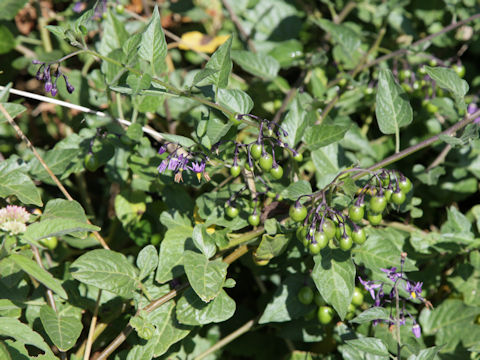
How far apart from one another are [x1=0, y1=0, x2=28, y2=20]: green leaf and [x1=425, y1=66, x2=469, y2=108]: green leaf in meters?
1.97

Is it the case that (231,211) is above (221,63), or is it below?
below

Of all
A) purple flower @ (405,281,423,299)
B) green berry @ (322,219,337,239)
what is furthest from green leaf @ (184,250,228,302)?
purple flower @ (405,281,423,299)

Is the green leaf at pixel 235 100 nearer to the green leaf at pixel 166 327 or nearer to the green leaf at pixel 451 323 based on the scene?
the green leaf at pixel 166 327

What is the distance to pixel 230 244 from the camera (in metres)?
1.81

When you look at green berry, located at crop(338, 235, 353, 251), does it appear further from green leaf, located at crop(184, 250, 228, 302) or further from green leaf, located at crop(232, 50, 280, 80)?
green leaf, located at crop(232, 50, 280, 80)

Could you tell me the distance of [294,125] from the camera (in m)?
1.86

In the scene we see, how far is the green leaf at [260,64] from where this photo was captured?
92.8 inches

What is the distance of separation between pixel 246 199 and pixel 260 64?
790 mm

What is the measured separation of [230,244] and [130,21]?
1577mm

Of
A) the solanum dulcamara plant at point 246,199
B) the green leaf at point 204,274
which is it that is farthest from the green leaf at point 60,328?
the green leaf at point 204,274

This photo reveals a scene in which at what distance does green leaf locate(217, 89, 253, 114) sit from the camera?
67.1 inches

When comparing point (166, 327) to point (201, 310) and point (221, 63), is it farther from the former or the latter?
point (221, 63)

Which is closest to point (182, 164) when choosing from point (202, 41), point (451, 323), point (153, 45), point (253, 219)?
point (253, 219)

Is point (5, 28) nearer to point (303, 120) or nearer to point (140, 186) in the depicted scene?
point (140, 186)
